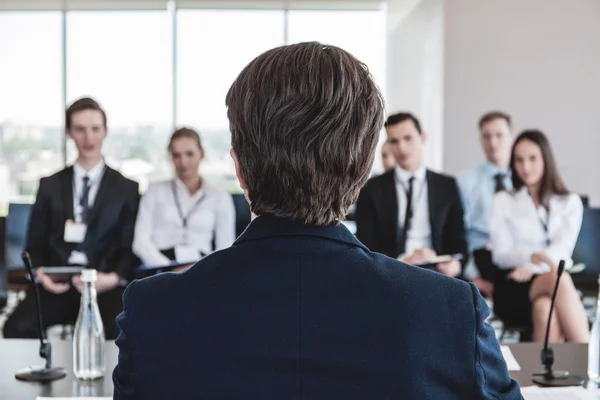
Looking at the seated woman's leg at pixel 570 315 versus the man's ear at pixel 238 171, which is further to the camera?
the seated woman's leg at pixel 570 315

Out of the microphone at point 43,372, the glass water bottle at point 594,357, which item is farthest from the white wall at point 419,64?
the microphone at point 43,372

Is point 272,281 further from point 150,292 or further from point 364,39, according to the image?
point 364,39

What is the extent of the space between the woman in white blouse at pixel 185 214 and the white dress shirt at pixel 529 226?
1.64 metres

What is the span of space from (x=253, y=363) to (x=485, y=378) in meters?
0.32

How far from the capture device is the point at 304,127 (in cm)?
102

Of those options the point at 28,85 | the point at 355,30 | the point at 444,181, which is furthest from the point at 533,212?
the point at 28,85

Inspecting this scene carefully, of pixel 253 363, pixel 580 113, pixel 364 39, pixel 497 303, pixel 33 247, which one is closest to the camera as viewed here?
pixel 253 363

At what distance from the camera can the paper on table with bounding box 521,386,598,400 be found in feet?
5.56

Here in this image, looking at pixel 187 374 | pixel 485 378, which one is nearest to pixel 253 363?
pixel 187 374

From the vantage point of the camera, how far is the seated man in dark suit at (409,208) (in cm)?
446

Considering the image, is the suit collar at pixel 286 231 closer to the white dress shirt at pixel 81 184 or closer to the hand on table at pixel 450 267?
the hand on table at pixel 450 267

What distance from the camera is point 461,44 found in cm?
782

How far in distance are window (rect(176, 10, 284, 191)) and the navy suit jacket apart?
31.9 ft

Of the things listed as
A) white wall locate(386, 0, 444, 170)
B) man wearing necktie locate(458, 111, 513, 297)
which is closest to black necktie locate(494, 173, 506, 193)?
man wearing necktie locate(458, 111, 513, 297)
